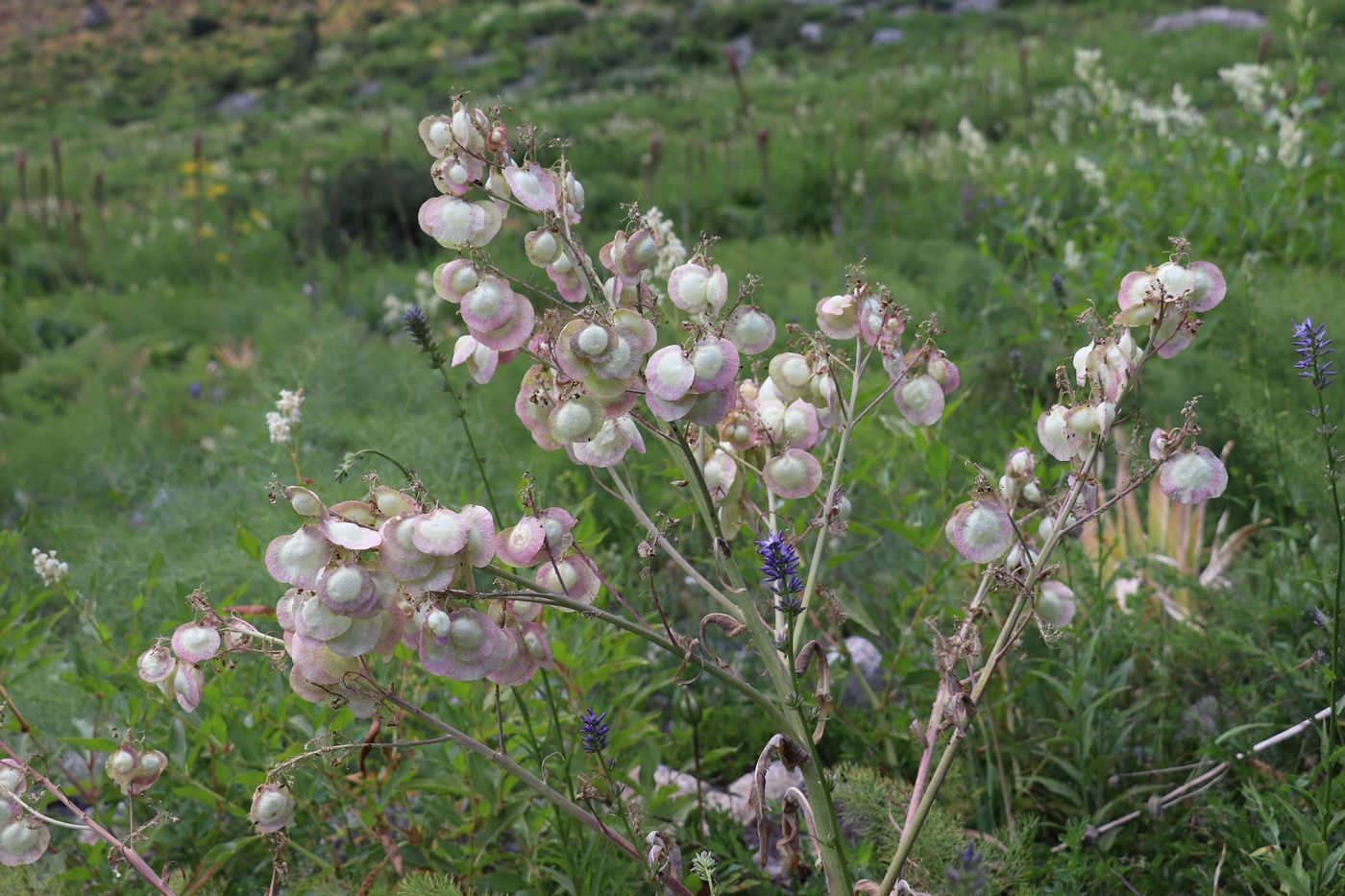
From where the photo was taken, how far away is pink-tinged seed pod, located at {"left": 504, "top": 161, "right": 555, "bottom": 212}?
1064 millimetres

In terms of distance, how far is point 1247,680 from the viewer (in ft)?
6.37

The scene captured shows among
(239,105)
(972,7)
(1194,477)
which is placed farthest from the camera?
(239,105)

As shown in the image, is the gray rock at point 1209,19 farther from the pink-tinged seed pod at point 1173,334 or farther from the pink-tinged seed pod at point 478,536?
the pink-tinged seed pod at point 478,536

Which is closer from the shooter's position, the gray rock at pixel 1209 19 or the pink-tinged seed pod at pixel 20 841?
the pink-tinged seed pod at pixel 20 841

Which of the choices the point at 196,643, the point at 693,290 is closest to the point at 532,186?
the point at 693,290

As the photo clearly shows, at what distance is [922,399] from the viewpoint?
1205 millimetres

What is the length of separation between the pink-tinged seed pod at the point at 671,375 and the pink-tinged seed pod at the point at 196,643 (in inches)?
19.7

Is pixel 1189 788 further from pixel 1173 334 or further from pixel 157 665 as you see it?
pixel 157 665

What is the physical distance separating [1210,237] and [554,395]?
2715mm

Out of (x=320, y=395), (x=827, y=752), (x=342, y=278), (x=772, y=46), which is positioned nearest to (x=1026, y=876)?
(x=827, y=752)

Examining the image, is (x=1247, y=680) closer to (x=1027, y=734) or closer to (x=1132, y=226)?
(x=1027, y=734)

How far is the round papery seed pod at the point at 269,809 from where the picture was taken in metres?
1.07

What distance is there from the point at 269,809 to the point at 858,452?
5.77 feet

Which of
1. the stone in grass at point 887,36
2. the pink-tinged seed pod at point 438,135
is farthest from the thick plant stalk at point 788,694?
the stone in grass at point 887,36
